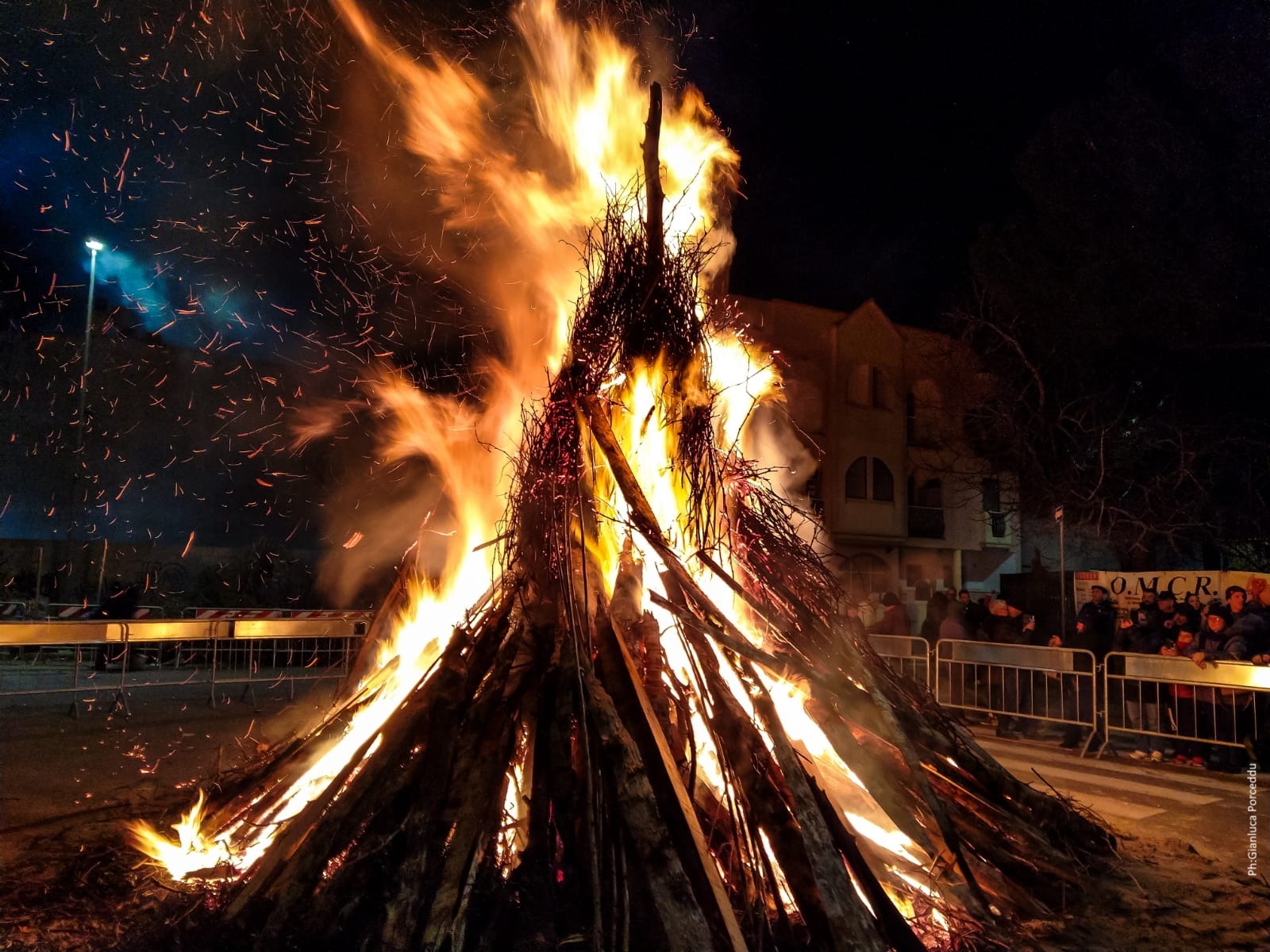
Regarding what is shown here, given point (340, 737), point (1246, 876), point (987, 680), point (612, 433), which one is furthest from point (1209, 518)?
point (340, 737)

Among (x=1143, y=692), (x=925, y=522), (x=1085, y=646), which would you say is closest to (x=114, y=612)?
(x=1085, y=646)

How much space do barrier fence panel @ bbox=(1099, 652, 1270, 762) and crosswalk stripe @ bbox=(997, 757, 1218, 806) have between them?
3.93 ft

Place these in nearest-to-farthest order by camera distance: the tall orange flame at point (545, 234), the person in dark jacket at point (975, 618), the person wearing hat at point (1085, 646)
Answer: the tall orange flame at point (545, 234), the person wearing hat at point (1085, 646), the person in dark jacket at point (975, 618)

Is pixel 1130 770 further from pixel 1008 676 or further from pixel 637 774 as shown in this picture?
pixel 637 774

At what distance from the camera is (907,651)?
37.9 ft

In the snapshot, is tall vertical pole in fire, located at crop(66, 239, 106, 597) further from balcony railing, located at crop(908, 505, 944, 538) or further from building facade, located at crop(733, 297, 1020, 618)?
balcony railing, located at crop(908, 505, 944, 538)

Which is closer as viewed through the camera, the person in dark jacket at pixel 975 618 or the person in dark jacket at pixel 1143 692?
the person in dark jacket at pixel 1143 692

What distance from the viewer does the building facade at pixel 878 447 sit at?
1067 inches

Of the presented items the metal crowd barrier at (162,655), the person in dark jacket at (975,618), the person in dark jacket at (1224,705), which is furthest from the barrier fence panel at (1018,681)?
the metal crowd barrier at (162,655)

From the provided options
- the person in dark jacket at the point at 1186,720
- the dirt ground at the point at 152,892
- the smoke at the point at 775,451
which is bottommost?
the dirt ground at the point at 152,892

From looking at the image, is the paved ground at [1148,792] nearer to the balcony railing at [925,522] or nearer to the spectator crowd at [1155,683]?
the spectator crowd at [1155,683]

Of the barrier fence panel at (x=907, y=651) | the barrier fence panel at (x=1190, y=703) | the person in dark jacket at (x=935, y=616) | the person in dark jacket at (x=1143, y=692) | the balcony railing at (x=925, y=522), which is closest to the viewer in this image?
the barrier fence panel at (x=1190, y=703)

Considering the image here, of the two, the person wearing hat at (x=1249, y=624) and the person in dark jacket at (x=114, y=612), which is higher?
the person wearing hat at (x=1249, y=624)

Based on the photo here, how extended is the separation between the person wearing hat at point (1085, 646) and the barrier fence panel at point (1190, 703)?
0.28m
